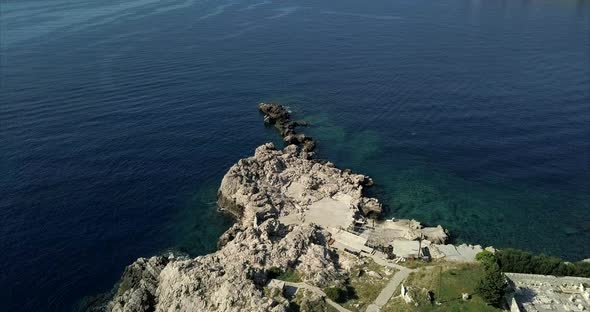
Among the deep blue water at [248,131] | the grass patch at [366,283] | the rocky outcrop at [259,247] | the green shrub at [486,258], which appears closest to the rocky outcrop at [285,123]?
the deep blue water at [248,131]

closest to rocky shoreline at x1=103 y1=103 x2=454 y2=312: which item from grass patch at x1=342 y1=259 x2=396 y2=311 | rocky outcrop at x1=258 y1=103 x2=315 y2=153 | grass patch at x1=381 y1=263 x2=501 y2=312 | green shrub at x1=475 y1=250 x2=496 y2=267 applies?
grass patch at x1=342 y1=259 x2=396 y2=311

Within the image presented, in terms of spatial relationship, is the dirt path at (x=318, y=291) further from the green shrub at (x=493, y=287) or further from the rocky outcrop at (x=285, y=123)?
the rocky outcrop at (x=285, y=123)

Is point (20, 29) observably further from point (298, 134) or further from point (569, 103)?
point (569, 103)

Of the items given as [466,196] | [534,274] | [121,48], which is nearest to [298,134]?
[466,196]

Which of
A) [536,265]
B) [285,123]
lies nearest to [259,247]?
[536,265]

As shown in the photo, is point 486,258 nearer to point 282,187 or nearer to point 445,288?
point 445,288

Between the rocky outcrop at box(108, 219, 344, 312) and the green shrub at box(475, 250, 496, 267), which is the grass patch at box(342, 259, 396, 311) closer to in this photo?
the rocky outcrop at box(108, 219, 344, 312)
